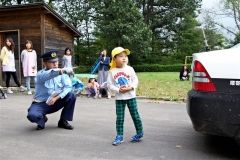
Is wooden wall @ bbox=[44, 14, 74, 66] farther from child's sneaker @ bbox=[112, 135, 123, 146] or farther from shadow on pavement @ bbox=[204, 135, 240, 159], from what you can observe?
shadow on pavement @ bbox=[204, 135, 240, 159]

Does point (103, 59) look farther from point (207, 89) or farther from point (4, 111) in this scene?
point (207, 89)

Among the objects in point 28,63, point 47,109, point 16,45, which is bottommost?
point 47,109

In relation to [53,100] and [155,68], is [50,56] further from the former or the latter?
[155,68]

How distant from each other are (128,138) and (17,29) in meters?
11.4

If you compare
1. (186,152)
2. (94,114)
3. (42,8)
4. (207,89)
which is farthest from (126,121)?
(42,8)

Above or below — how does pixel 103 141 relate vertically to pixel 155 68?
below

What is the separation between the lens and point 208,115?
5027mm

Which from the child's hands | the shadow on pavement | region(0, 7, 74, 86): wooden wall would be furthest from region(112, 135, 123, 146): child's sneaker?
region(0, 7, 74, 86): wooden wall

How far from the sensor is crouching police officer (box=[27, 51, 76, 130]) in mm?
7055

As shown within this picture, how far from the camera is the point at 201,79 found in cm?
517

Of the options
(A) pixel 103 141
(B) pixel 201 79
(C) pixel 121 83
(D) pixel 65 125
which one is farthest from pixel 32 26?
(B) pixel 201 79

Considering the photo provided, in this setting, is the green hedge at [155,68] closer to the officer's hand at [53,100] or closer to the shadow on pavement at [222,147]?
the officer's hand at [53,100]

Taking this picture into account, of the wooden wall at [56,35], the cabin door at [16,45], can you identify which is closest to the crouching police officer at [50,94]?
the wooden wall at [56,35]

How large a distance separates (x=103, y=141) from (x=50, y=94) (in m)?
1.36
